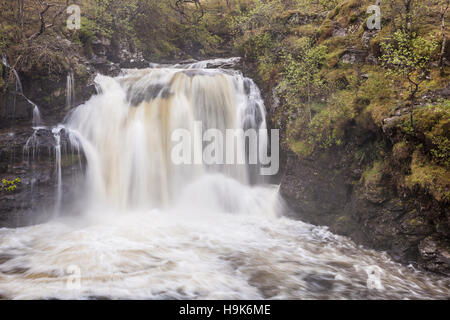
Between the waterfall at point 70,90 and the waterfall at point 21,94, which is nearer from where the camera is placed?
the waterfall at point 21,94

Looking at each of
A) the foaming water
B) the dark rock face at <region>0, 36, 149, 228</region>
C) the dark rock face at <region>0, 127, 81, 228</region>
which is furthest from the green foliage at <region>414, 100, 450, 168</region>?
the dark rock face at <region>0, 127, 81, 228</region>

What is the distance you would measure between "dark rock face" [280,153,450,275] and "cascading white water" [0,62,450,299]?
0.39 metres

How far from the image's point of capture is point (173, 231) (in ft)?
27.7

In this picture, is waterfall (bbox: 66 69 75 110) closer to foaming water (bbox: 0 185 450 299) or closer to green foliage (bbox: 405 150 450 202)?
foaming water (bbox: 0 185 450 299)

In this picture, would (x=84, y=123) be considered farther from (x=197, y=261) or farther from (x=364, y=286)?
(x=364, y=286)

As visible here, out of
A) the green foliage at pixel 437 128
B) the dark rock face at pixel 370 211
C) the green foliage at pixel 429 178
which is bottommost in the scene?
the dark rock face at pixel 370 211

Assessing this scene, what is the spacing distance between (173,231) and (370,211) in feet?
17.8

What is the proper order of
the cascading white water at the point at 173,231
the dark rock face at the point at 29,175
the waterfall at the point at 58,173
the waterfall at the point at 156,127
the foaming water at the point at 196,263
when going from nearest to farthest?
the foaming water at the point at 196,263
the cascading white water at the point at 173,231
the dark rock face at the point at 29,175
the waterfall at the point at 58,173
the waterfall at the point at 156,127

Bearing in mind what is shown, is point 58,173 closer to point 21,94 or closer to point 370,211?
point 21,94

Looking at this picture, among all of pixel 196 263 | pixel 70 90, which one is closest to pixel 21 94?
pixel 70 90

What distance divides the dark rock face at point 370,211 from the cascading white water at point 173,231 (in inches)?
15.4

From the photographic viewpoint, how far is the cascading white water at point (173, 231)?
542 cm

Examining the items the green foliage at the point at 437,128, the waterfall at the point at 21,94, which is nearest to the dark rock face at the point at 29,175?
the waterfall at the point at 21,94

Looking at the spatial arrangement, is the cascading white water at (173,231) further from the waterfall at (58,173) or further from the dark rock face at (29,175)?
the dark rock face at (29,175)
